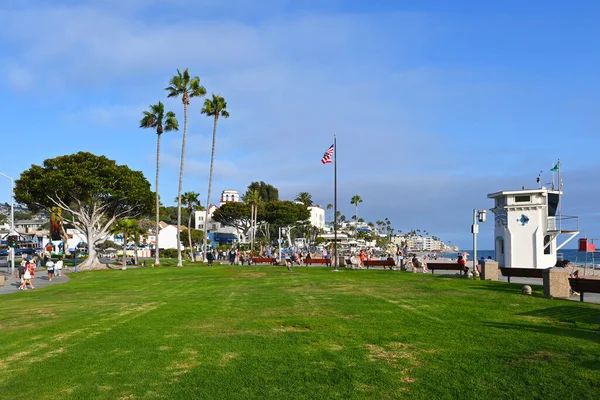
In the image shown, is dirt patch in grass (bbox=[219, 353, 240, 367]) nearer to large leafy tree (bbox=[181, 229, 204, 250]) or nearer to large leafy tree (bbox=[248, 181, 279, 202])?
large leafy tree (bbox=[181, 229, 204, 250])

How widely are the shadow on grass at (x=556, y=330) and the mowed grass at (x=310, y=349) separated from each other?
0.03m

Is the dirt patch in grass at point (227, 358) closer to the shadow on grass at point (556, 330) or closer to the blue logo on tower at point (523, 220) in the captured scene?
→ the shadow on grass at point (556, 330)

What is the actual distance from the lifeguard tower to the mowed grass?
1490cm

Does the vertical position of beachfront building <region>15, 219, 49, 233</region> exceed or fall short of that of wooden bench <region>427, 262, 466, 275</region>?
it exceeds it

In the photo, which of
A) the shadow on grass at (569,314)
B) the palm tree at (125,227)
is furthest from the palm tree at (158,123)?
the shadow on grass at (569,314)

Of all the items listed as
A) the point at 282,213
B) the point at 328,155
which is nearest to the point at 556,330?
the point at 328,155

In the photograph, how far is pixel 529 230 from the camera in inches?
1206

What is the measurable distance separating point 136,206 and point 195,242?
5513cm

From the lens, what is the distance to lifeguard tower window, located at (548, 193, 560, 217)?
31755 millimetres

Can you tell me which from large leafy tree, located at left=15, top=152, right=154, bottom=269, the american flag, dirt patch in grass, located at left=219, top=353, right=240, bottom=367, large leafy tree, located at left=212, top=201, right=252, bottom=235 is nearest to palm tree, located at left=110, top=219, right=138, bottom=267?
large leafy tree, located at left=15, top=152, right=154, bottom=269

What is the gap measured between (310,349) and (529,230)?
82.7ft

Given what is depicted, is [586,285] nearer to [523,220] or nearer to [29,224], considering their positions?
[523,220]

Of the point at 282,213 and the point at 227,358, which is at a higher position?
the point at 282,213

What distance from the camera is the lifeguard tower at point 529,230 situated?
1194 inches
